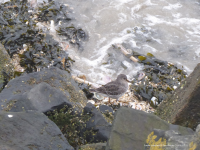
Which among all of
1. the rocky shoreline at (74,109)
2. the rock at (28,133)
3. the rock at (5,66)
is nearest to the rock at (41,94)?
the rocky shoreline at (74,109)

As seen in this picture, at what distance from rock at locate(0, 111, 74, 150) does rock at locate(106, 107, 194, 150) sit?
1.92 ft

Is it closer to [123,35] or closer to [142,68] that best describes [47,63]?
[142,68]

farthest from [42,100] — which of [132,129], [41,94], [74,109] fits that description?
[132,129]

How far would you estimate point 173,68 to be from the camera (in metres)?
5.84

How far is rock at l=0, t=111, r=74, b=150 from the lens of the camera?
6.57 feet

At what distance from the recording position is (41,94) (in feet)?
10.2

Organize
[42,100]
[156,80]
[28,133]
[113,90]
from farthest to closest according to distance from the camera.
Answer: [156,80] < [113,90] < [42,100] < [28,133]

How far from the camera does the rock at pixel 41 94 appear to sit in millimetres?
2890

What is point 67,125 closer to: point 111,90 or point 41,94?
point 41,94

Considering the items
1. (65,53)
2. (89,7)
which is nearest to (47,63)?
(65,53)

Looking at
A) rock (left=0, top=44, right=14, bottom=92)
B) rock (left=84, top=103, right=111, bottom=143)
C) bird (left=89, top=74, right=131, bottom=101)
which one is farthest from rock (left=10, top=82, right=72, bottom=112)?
bird (left=89, top=74, right=131, bottom=101)

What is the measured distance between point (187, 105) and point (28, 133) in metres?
2.24

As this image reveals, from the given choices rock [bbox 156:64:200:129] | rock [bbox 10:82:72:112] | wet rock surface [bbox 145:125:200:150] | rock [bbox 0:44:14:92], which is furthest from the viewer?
rock [bbox 0:44:14:92]

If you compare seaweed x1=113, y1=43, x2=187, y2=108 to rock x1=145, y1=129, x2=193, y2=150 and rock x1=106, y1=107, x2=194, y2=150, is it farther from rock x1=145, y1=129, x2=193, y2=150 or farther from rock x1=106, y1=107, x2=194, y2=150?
rock x1=145, y1=129, x2=193, y2=150
